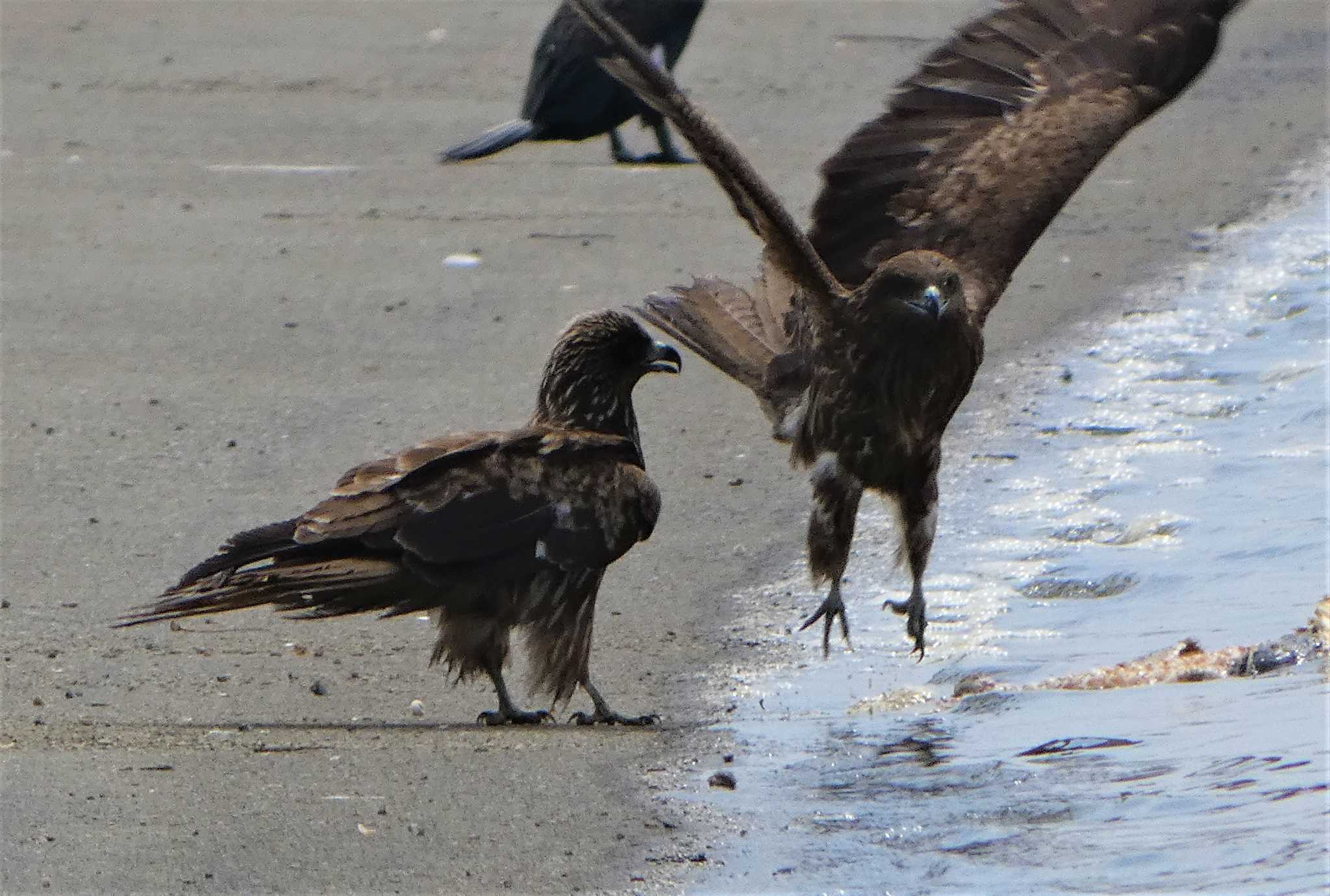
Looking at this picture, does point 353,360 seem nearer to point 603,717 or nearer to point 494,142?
point 494,142

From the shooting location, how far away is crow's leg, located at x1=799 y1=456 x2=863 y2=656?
6375mm

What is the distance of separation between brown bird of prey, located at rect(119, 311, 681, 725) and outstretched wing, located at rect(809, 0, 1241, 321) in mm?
1518

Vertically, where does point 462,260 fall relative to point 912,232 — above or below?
below

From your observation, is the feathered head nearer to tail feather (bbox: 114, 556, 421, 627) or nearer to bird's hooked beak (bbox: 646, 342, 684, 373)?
bird's hooked beak (bbox: 646, 342, 684, 373)

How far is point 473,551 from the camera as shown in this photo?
5.55m

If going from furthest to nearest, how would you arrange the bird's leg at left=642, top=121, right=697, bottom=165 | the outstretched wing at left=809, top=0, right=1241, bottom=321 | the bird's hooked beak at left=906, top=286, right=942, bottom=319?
the bird's leg at left=642, top=121, right=697, bottom=165
the outstretched wing at left=809, top=0, right=1241, bottom=321
the bird's hooked beak at left=906, top=286, right=942, bottom=319

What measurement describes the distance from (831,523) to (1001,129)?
1718mm

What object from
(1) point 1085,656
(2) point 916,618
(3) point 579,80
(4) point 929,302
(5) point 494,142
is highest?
(4) point 929,302

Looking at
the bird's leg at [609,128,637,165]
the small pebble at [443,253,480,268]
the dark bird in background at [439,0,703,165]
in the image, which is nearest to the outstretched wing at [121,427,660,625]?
the small pebble at [443,253,480,268]

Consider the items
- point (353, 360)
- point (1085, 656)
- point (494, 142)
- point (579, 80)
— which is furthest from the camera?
point (494, 142)

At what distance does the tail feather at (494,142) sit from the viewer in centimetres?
1191

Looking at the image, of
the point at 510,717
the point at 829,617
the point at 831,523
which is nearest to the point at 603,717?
the point at 510,717

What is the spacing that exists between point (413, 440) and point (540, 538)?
2.43 meters

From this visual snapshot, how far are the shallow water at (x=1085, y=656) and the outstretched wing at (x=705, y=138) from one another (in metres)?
1.15
